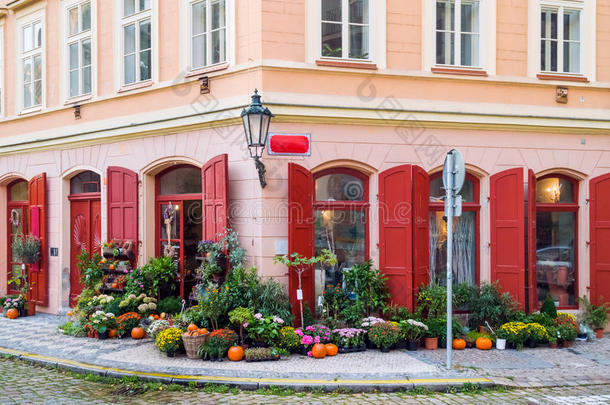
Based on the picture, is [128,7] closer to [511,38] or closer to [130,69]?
[130,69]

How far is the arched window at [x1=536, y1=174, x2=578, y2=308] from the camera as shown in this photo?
11133 mm

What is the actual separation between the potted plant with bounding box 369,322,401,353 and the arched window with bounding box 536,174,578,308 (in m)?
3.70

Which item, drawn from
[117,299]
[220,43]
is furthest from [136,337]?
[220,43]

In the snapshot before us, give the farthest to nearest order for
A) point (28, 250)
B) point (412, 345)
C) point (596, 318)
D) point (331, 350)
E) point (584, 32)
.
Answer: point (28, 250) → point (584, 32) → point (596, 318) → point (412, 345) → point (331, 350)

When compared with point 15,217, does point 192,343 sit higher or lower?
lower

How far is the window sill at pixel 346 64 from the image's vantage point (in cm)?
986

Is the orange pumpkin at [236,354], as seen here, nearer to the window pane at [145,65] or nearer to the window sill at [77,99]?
the window pane at [145,65]

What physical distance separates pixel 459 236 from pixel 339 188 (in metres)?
2.47

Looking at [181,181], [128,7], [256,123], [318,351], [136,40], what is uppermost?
[128,7]

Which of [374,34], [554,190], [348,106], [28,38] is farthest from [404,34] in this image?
[28,38]

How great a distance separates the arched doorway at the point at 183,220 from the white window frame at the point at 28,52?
180 inches

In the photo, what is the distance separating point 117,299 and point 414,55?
22.6 feet

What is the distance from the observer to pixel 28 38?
1418 cm

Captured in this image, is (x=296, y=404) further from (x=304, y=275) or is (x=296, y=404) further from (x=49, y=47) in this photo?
(x=49, y=47)
